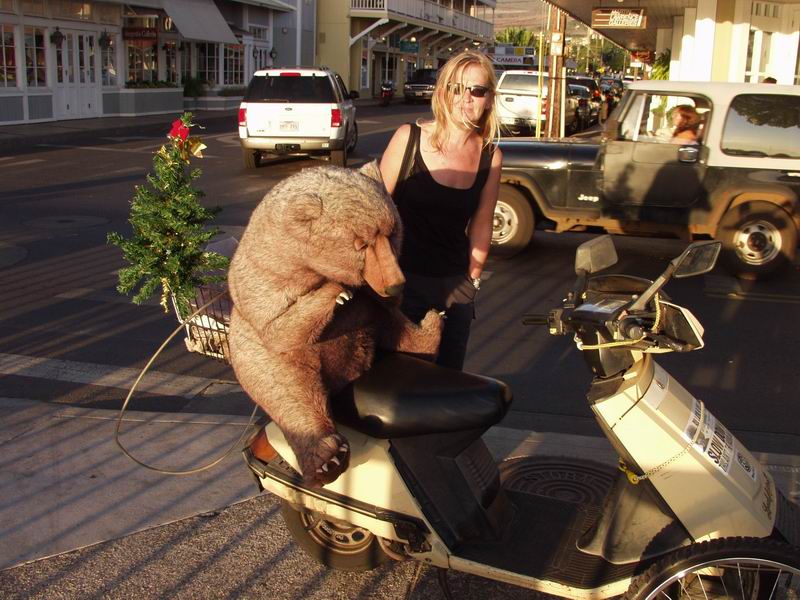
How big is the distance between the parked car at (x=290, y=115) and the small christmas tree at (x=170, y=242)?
45.3 ft

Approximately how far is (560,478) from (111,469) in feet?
7.18

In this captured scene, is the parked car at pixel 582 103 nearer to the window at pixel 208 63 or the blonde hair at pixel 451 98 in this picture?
the window at pixel 208 63

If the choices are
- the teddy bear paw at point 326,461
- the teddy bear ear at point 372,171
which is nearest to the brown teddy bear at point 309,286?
the teddy bear paw at point 326,461

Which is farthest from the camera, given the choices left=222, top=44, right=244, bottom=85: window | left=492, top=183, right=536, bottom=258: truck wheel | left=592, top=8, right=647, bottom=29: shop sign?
left=222, top=44, right=244, bottom=85: window

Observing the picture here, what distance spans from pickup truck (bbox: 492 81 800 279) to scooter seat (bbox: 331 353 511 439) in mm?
6600

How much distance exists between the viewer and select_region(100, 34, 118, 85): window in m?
28.4

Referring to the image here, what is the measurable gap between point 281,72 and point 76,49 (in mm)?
11920

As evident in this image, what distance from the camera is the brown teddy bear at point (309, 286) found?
8.89 feet

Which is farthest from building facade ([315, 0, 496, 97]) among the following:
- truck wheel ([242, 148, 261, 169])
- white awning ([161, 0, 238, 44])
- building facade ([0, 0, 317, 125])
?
truck wheel ([242, 148, 261, 169])

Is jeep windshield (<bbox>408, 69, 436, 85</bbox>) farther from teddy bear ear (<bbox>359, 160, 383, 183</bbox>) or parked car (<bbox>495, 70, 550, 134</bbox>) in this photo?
teddy bear ear (<bbox>359, 160, 383, 183</bbox>)

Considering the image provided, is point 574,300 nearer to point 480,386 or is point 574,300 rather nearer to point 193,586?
point 480,386

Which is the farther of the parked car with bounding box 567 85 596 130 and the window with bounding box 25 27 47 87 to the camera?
the parked car with bounding box 567 85 596 130

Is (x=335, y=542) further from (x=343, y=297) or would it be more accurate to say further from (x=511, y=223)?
(x=511, y=223)

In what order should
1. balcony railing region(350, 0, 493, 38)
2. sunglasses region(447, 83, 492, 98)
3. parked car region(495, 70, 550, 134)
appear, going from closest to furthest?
sunglasses region(447, 83, 492, 98), parked car region(495, 70, 550, 134), balcony railing region(350, 0, 493, 38)
